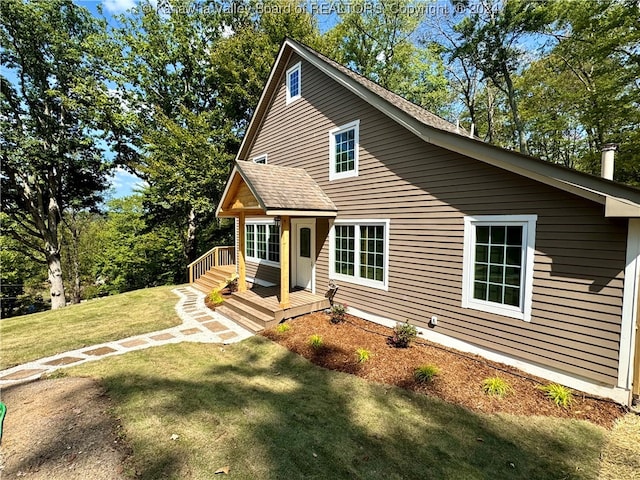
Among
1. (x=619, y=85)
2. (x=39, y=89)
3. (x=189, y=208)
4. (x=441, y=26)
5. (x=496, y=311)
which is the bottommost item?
(x=496, y=311)

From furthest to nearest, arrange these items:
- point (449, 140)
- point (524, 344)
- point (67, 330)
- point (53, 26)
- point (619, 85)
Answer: point (53, 26) → point (619, 85) → point (67, 330) → point (449, 140) → point (524, 344)

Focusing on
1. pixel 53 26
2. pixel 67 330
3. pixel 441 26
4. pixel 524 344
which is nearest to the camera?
pixel 524 344

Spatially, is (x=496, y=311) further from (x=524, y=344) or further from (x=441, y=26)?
(x=441, y=26)

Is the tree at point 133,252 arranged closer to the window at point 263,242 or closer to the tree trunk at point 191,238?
the tree trunk at point 191,238

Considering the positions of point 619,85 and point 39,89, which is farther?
point 39,89

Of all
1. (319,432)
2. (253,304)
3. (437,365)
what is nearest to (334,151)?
(253,304)

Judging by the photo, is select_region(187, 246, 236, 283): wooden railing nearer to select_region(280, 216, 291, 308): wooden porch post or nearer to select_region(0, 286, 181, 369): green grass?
select_region(0, 286, 181, 369): green grass

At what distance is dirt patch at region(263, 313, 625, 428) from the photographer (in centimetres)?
Result: 396

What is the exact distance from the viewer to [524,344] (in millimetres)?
4766

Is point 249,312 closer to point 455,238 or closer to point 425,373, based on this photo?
point 425,373

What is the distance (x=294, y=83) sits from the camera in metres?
9.42

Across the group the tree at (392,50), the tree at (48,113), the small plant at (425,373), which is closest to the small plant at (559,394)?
the small plant at (425,373)

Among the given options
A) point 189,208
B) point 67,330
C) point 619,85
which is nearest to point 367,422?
point 67,330

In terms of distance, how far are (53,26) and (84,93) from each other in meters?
3.08
